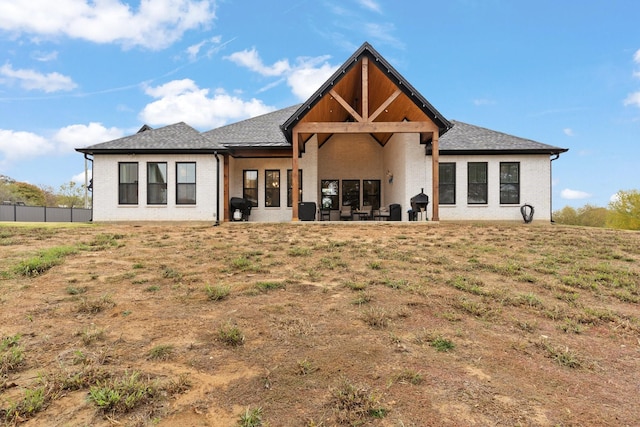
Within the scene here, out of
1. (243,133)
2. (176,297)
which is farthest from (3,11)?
(176,297)

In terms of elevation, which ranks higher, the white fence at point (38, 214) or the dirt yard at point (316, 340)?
the white fence at point (38, 214)

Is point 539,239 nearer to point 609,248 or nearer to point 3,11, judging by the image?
point 609,248

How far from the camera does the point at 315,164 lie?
16.0m

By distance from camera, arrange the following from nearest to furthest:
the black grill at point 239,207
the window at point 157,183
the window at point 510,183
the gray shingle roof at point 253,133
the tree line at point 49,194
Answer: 1. the window at point 157,183
2. the window at point 510,183
3. the black grill at point 239,207
4. the gray shingle roof at point 253,133
5. the tree line at point 49,194

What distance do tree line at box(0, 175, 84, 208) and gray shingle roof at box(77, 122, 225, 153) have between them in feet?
117

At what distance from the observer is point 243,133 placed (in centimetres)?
1695

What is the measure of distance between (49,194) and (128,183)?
43708 mm

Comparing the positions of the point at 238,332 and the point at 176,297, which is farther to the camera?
the point at 176,297

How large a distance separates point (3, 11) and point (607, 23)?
2573cm

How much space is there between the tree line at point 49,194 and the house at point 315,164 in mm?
36199

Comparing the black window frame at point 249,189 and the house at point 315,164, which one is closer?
the house at point 315,164

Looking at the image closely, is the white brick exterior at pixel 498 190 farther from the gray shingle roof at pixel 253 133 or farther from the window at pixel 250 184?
the window at pixel 250 184

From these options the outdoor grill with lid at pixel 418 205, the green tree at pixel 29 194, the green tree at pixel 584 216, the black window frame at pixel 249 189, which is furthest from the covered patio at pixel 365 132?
the green tree at pixel 29 194

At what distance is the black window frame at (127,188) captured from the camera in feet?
46.7
